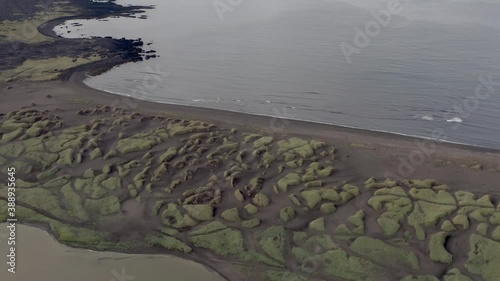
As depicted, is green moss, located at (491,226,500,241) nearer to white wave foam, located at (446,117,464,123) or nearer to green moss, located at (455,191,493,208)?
green moss, located at (455,191,493,208)

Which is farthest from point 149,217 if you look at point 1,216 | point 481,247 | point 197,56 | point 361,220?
point 197,56

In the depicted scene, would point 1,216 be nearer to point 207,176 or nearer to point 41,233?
point 41,233

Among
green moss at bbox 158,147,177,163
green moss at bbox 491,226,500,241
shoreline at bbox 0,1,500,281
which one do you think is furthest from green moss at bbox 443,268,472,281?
green moss at bbox 158,147,177,163

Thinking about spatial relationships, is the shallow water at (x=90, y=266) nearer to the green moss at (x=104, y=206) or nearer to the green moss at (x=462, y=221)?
the green moss at (x=104, y=206)

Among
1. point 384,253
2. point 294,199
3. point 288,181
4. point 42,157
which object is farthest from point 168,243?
point 42,157

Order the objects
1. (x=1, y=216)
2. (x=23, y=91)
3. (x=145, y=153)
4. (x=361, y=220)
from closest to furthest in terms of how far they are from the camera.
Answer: (x=361, y=220), (x=1, y=216), (x=145, y=153), (x=23, y=91)

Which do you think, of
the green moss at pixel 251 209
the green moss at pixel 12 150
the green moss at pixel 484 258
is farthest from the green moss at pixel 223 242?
the green moss at pixel 12 150
